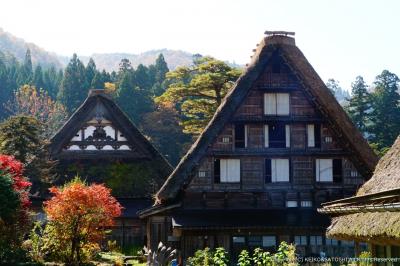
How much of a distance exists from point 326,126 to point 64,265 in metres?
13.6

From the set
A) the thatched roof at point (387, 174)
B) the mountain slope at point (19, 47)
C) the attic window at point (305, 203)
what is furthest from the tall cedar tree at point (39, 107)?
the mountain slope at point (19, 47)

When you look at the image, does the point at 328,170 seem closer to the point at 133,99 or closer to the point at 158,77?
the point at 133,99

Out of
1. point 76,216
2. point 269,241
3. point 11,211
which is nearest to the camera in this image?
point 11,211

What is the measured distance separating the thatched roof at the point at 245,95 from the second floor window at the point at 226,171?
3.28ft

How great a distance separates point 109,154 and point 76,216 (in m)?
12.3

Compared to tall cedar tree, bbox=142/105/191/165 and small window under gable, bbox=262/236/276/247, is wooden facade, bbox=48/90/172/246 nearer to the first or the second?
small window under gable, bbox=262/236/276/247

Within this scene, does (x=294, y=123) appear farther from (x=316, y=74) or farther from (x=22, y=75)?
(x=22, y=75)

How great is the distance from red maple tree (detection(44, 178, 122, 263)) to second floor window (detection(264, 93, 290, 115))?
29.8 ft

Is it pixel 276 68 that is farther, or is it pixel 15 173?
pixel 276 68

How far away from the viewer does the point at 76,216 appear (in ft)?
77.7

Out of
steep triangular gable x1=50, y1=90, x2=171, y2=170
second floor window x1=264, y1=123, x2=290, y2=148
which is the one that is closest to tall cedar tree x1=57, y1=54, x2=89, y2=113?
steep triangular gable x1=50, y1=90, x2=171, y2=170

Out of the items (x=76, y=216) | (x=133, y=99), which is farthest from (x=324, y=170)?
(x=133, y=99)

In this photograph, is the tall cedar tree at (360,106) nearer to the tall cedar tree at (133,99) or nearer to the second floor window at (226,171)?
the tall cedar tree at (133,99)

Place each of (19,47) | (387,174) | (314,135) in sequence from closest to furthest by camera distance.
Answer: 1. (387,174)
2. (314,135)
3. (19,47)
